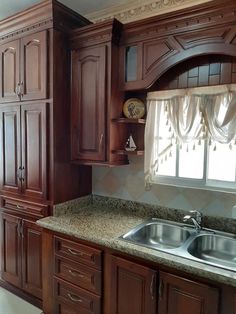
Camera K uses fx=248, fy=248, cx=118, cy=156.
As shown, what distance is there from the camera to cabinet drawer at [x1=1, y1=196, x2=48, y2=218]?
2154 millimetres

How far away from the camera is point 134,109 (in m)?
2.10

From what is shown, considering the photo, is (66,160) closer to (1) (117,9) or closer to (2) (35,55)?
(2) (35,55)

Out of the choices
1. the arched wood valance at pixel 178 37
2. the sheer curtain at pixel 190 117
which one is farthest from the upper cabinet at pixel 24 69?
the sheer curtain at pixel 190 117

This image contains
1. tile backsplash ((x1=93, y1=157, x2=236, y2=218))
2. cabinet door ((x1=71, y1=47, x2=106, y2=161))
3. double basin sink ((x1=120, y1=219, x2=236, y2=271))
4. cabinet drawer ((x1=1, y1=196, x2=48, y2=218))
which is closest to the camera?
double basin sink ((x1=120, y1=219, x2=236, y2=271))

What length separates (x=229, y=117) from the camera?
173cm

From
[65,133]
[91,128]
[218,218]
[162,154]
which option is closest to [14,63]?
[65,133]

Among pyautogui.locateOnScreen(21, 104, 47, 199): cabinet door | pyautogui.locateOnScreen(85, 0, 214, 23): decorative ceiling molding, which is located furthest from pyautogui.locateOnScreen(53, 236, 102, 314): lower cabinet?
pyautogui.locateOnScreen(85, 0, 214, 23): decorative ceiling molding

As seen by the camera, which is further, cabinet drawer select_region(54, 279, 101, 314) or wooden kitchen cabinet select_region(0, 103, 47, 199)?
wooden kitchen cabinet select_region(0, 103, 47, 199)

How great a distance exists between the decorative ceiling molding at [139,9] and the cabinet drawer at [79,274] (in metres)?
2.16

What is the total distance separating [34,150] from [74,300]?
Answer: 126 cm

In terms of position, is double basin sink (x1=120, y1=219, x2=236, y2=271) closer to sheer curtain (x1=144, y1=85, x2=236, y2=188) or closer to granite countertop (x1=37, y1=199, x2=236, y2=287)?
granite countertop (x1=37, y1=199, x2=236, y2=287)

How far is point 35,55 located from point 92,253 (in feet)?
5.47

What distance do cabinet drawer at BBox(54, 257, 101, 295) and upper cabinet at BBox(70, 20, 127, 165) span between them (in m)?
0.82

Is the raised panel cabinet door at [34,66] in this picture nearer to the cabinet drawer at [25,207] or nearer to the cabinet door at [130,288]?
the cabinet drawer at [25,207]
